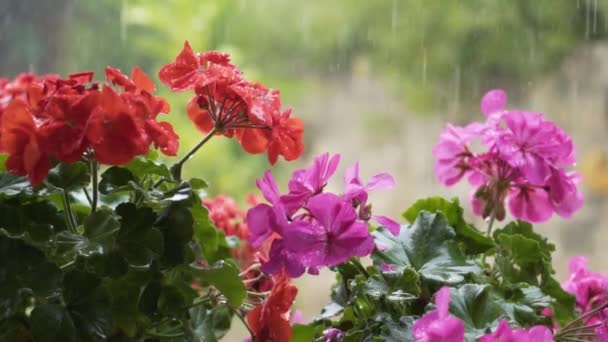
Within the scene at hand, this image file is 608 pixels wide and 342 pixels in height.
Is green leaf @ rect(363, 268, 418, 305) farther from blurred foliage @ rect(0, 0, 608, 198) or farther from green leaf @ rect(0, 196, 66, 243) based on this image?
blurred foliage @ rect(0, 0, 608, 198)

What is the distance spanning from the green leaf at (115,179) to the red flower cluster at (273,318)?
0.49 feet

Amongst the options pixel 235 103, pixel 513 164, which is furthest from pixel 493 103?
pixel 235 103

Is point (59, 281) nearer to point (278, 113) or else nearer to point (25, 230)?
point (25, 230)

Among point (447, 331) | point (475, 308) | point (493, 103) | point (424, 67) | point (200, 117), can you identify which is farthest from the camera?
point (424, 67)

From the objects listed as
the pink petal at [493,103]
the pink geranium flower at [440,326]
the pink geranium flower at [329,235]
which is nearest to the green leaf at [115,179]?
the pink geranium flower at [329,235]

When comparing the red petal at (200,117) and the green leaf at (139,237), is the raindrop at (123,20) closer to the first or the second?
the red petal at (200,117)

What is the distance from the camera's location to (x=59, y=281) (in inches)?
24.0

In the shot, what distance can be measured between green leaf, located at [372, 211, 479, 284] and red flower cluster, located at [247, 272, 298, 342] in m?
0.08

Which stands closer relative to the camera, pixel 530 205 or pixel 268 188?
pixel 268 188

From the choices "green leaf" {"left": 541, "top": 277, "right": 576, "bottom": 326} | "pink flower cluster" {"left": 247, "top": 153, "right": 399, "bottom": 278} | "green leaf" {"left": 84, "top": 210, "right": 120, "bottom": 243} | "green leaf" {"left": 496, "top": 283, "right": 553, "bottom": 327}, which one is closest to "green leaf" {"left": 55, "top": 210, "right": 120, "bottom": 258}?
"green leaf" {"left": 84, "top": 210, "right": 120, "bottom": 243}

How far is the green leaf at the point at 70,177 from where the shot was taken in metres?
0.66

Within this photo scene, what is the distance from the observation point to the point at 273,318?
2.27 feet

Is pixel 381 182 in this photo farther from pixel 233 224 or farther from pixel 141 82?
pixel 233 224

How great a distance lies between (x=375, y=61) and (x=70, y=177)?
1.29 m
